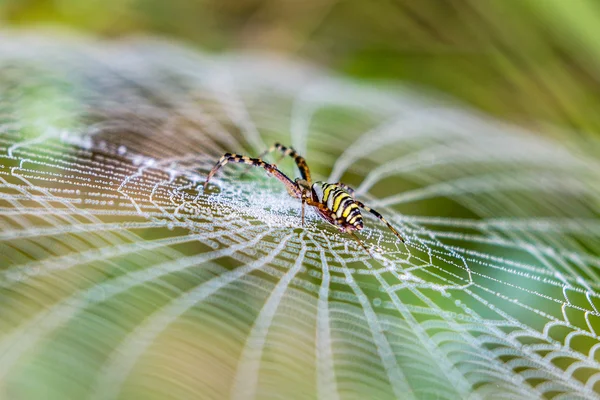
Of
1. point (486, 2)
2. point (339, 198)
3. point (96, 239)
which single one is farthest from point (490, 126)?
point (96, 239)

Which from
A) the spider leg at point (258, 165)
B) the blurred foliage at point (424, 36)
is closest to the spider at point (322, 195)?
the spider leg at point (258, 165)

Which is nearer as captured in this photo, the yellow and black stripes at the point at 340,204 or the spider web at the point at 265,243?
the spider web at the point at 265,243

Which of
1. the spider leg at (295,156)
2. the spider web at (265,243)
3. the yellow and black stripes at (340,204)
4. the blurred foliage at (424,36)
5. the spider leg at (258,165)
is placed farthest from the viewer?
the blurred foliage at (424,36)

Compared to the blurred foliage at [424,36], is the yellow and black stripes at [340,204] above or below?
below

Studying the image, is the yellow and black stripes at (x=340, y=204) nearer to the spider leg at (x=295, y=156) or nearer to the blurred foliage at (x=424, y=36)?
the spider leg at (x=295, y=156)

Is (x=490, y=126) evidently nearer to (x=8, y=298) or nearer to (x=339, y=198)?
(x=339, y=198)

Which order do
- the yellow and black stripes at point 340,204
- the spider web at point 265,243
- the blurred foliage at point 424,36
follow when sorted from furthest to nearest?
1. the blurred foliage at point 424,36
2. the yellow and black stripes at point 340,204
3. the spider web at point 265,243

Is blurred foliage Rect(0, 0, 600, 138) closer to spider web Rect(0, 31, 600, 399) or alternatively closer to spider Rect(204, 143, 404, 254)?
spider web Rect(0, 31, 600, 399)
